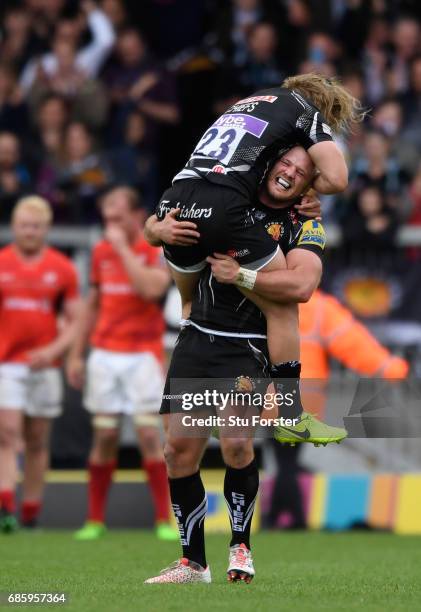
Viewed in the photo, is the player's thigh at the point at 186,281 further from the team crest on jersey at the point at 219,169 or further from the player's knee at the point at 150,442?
the player's knee at the point at 150,442

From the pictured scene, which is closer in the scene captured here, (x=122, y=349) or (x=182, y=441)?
(x=182, y=441)

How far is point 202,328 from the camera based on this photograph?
6449mm

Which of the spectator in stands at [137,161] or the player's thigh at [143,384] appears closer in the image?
the player's thigh at [143,384]

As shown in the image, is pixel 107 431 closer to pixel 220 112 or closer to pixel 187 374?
pixel 187 374

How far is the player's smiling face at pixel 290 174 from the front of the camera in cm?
638

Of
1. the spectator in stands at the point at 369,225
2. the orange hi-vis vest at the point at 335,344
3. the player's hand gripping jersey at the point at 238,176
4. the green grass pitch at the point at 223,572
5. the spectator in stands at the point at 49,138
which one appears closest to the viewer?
the green grass pitch at the point at 223,572

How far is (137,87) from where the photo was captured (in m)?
15.7

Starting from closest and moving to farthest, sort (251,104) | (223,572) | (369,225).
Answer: (251,104) → (223,572) → (369,225)

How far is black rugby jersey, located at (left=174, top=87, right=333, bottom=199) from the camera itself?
20.6ft

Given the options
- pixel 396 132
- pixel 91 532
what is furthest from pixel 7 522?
pixel 396 132

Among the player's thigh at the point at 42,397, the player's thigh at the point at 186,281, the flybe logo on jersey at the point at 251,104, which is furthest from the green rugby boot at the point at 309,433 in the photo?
the player's thigh at the point at 42,397

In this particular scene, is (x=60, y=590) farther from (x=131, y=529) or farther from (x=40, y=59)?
(x=40, y=59)

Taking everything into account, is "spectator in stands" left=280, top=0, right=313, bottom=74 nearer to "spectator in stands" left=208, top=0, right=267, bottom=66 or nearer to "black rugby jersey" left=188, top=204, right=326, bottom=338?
"spectator in stands" left=208, top=0, right=267, bottom=66

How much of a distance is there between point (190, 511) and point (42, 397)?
15.4 ft
